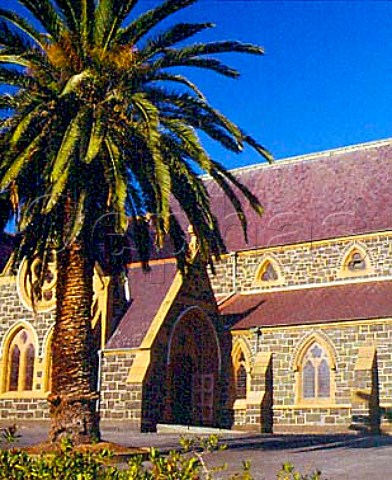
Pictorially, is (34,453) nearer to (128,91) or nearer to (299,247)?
(128,91)

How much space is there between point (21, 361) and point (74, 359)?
546 inches

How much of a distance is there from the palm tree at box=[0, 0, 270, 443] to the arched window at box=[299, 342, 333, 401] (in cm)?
1342

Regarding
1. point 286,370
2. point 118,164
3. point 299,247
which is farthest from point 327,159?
point 118,164

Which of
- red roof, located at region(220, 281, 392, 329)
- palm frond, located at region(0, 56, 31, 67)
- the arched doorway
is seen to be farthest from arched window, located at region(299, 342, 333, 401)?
palm frond, located at region(0, 56, 31, 67)

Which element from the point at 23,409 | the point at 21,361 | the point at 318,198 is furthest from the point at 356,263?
the point at 23,409

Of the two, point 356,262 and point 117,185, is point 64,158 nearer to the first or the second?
point 117,185

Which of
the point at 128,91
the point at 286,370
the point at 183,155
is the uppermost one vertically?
the point at 128,91

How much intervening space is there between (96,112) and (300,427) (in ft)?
54.2

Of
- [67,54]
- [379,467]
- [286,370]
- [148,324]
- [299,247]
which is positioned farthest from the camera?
[299,247]

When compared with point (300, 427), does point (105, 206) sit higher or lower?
higher

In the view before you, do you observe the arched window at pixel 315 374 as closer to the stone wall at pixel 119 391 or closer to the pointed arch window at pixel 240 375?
the pointed arch window at pixel 240 375

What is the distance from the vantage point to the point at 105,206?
49.7 ft

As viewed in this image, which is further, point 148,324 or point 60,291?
point 148,324

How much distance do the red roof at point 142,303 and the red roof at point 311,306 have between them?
3820 mm
